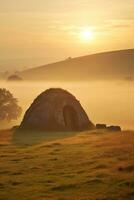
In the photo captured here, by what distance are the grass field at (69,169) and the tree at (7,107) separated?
92.6ft

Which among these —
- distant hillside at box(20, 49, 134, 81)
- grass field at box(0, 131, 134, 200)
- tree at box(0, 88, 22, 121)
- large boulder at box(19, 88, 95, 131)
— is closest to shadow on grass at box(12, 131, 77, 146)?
grass field at box(0, 131, 134, 200)

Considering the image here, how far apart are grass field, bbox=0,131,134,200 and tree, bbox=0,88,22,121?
28.2 metres

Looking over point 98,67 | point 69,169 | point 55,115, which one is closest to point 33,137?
point 55,115

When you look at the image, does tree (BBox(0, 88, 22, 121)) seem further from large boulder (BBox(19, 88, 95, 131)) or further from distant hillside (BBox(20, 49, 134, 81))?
distant hillside (BBox(20, 49, 134, 81))

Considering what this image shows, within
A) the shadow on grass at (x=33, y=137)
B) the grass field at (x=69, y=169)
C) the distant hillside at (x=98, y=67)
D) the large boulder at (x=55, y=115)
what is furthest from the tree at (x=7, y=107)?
the distant hillside at (x=98, y=67)

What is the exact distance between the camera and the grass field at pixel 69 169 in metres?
19.8

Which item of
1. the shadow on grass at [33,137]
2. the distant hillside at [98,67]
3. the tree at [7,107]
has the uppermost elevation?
the distant hillside at [98,67]

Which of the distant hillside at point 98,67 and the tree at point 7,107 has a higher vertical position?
the distant hillside at point 98,67

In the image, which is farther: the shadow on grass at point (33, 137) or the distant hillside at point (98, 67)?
the distant hillside at point (98, 67)

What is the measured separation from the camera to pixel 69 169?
2445cm

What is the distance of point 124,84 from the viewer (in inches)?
5846

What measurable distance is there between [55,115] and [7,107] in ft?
69.3

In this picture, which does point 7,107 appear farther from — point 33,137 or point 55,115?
point 33,137

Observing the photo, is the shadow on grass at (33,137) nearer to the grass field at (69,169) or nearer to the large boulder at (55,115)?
the grass field at (69,169)
